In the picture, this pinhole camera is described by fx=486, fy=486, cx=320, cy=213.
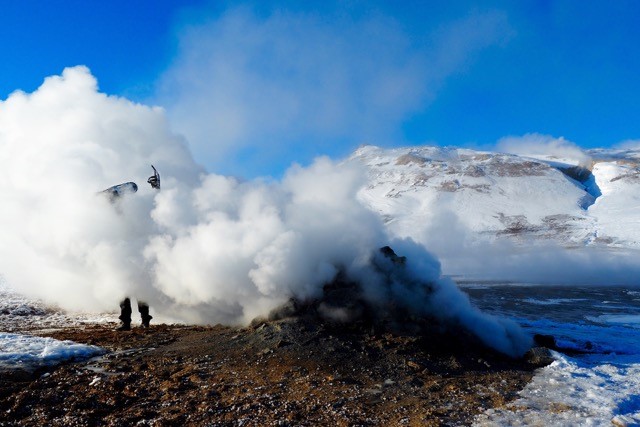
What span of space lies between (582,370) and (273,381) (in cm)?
633

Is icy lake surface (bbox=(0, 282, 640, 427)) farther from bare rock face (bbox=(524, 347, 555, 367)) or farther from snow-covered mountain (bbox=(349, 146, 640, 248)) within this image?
snow-covered mountain (bbox=(349, 146, 640, 248))

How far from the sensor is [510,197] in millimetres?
110688

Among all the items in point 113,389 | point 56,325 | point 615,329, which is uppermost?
point 56,325

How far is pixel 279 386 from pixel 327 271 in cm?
459

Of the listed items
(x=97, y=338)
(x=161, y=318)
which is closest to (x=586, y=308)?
(x=161, y=318)

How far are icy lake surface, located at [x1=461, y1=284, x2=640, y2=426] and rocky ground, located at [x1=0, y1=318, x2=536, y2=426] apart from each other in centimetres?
49

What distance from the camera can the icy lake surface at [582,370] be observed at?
7.29m

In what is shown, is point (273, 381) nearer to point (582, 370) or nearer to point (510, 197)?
point (582, 370)

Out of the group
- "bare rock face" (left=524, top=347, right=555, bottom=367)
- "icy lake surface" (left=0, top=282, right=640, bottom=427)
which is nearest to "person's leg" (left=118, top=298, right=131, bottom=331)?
"icy lake surface" (left=0, top=282, right=640, bottom=427)

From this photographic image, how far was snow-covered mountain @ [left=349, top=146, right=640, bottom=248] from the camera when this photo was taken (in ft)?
289

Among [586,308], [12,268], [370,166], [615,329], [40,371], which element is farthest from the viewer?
[370,166]

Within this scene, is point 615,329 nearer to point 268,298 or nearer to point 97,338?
point 268,298

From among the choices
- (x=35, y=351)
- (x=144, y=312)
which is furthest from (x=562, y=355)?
(x=144, y=312)

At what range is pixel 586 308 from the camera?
2259cm
